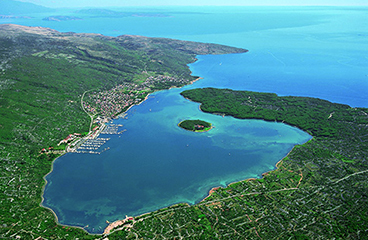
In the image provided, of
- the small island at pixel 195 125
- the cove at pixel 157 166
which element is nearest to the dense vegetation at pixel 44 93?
the cove at pixel 157 166

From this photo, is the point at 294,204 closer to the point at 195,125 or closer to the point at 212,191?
the point at 212,191

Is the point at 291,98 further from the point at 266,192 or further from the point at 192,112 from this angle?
the point at 266,192

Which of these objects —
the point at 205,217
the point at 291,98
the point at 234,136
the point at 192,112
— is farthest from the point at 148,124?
the point at 291,98

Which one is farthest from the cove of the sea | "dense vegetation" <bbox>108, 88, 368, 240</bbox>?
"dense vegetation" <bbox>108, 88, 368, 240</bbox>

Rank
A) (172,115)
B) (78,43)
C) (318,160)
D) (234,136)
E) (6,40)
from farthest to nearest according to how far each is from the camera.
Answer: (78,43) → (6,40) → (172,115) → (234,136) → (318,160)

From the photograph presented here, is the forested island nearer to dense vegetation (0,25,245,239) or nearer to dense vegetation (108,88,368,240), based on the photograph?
dense vegetation (108,88,368,240)

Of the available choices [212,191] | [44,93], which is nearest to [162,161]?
[212,191]
